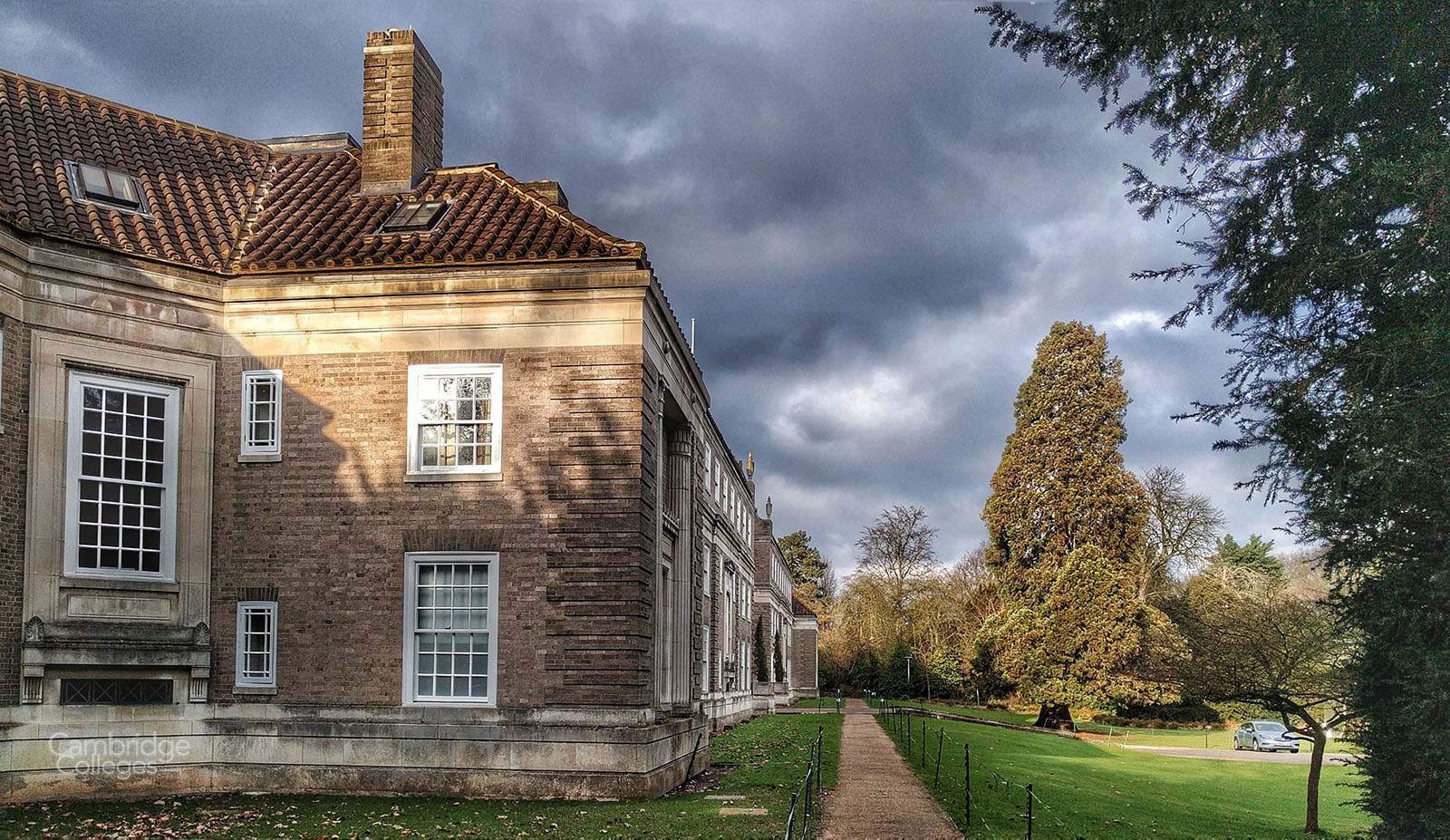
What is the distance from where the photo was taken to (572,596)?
16.7m

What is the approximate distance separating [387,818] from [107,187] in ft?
38.7

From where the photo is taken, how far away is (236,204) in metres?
19.8

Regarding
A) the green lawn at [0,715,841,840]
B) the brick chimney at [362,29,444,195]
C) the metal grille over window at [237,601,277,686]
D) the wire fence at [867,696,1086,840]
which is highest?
the brick chimney at [362,29,444,195]

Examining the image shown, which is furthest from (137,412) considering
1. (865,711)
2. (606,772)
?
(865,711)

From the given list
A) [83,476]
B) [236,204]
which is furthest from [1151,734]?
[83,476]

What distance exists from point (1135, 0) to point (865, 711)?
149ft

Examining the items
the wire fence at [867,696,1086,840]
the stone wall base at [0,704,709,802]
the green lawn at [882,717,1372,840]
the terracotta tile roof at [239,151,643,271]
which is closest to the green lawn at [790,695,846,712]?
the green lawn at [882,717,1372,840]

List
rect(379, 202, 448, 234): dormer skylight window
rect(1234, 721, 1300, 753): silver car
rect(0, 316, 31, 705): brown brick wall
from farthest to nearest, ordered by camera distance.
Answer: rect(1234, 721, 1300, 753): silver car < rect(379, 202, 448, 234): dormer skylight window < rect(0, 316, 31, 705): brown brick wall

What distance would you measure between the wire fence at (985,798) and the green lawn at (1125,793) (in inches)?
1.5

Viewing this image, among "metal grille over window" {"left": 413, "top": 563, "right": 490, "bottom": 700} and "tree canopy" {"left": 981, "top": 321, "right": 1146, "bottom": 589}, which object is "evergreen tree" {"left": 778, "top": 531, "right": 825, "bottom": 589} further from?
"metal grille over window" {"left": 413, "top": 563, "right": 490, "bottom": 700}

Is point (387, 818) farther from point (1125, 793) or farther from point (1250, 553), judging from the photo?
point (1250, 553)

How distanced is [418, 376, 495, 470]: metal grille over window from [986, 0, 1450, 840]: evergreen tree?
10105 millimetres

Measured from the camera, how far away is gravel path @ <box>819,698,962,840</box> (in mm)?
14344

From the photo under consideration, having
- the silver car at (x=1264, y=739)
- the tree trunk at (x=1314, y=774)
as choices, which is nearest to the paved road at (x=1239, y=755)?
the silver car at (x=1264, y=739)
